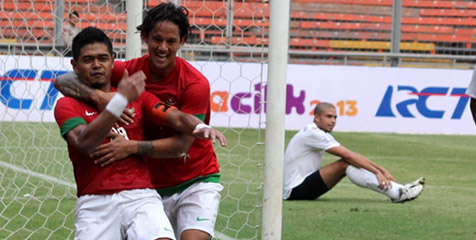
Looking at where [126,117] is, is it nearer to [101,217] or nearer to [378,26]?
[101,217]

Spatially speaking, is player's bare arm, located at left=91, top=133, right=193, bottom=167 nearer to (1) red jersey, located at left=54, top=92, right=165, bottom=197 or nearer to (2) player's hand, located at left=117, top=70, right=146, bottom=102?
(1) red jersey, located at left=54, top=92, right=165, bottom=197

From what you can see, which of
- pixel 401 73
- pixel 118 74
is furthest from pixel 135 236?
pixel 401 73

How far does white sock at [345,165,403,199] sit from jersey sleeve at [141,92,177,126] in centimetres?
422

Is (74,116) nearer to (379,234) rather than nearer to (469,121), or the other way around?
(379,234)

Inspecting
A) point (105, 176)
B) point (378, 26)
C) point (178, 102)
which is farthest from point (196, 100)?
point (378, 26)

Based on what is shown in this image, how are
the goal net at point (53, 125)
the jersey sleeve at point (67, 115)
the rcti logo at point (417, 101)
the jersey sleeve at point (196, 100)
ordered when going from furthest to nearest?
the rcti logo at point (417, 101) → the goal net at point (53, 125) → the jersey sleeve at point (196, 100) → the jersey sleeve at point (67, 115)

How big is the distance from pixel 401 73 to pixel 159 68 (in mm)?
12620

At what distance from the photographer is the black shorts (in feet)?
27.9

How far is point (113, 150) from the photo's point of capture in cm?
420

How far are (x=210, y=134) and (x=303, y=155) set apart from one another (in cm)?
478

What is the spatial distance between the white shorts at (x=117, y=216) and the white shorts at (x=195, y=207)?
1.68ft

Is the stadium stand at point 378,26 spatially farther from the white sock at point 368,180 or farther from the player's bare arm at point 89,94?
the player's bare arm at point 89,94

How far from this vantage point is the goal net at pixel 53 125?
22.9 ft

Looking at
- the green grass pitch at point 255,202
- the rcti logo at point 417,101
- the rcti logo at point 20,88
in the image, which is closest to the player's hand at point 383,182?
the green grass pitch at point 255,202
